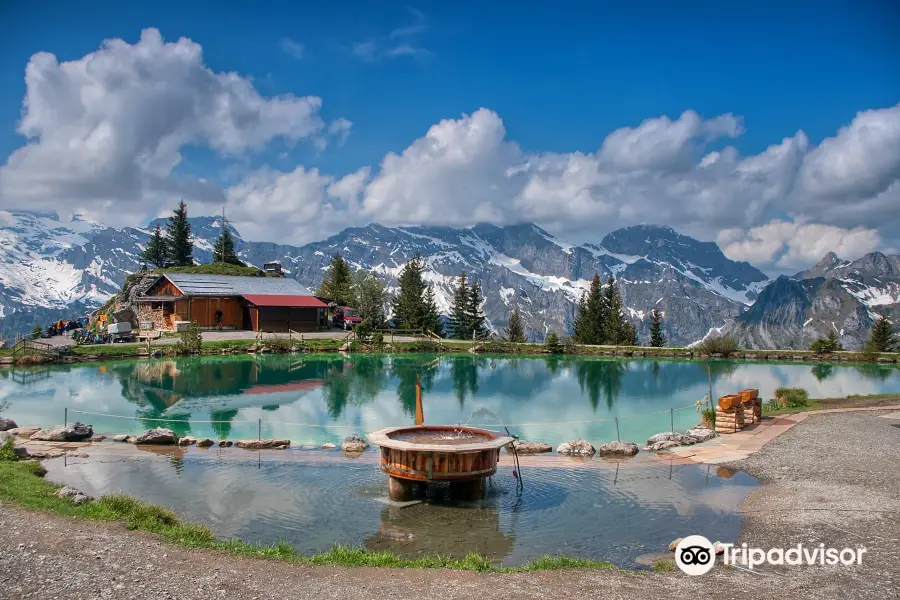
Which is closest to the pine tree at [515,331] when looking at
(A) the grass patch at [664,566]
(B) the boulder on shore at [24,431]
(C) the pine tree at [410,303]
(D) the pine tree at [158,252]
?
(C) the pine tree at [410,303]

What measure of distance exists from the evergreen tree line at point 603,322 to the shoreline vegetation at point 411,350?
308 inches

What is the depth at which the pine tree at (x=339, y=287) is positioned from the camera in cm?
7543

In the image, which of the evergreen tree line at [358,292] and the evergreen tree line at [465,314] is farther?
the evergreen tree line at [465,314]

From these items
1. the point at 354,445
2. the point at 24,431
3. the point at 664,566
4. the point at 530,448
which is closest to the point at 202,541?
the point at 664,566

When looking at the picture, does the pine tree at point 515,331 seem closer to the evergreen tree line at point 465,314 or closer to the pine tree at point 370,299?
the evergreen tree line at point 465,314

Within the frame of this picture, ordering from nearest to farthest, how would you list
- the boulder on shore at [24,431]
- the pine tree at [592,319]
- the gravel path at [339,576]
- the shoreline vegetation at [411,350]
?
1. the gravel path at [339,576]
2. the boulder on shore at [24,431]
3. the shoreline vegetation at [411,350]
4. the pine tree at [592,319]

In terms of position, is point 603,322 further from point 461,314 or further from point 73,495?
point 73,495

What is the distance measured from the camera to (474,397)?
3209 centimetres

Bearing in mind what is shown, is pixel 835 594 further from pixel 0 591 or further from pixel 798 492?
pixel 0 591

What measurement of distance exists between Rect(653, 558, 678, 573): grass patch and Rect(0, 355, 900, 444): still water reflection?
38.3 feet

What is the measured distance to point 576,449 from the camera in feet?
62.1

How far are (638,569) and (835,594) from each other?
9.24 ft

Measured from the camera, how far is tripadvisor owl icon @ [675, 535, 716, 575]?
366 inches

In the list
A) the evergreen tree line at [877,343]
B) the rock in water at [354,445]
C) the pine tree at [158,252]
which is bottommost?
the rock in water at [354,445]
